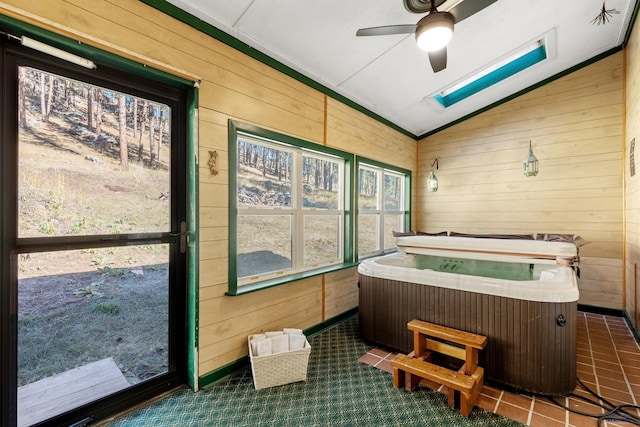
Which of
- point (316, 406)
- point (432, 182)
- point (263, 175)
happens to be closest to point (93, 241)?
point (263, 175)

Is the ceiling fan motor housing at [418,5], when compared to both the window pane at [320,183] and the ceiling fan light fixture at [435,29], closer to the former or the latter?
the ceiling fan light fixture at [435,29]

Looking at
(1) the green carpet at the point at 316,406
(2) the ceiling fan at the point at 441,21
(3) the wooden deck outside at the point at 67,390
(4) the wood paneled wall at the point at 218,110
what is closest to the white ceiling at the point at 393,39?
(2) the ceiling fan at the point at 441,21

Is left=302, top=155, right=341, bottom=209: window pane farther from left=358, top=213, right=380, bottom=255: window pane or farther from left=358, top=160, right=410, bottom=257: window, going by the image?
left=358, top=213, right=380, bottom=255: window pane

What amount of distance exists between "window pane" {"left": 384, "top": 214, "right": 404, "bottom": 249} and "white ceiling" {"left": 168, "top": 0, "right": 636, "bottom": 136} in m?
1.54

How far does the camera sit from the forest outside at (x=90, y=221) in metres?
1.52

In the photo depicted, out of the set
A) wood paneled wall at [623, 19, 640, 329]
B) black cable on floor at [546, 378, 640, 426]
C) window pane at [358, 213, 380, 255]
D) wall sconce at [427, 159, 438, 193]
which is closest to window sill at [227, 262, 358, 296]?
window pane at [358, 213, 380, 255]

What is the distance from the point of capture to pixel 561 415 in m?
1.79

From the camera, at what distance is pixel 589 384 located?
6.91 feet

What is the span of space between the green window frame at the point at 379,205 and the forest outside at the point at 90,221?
2281 millimetres

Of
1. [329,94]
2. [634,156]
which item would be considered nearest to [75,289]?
[329,94]

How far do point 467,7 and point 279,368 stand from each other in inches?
102

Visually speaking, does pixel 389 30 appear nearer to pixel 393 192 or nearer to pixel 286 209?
pixel 286 209

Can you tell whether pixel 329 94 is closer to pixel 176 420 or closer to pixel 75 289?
pixel 75 289

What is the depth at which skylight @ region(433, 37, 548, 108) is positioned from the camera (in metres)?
3.38
